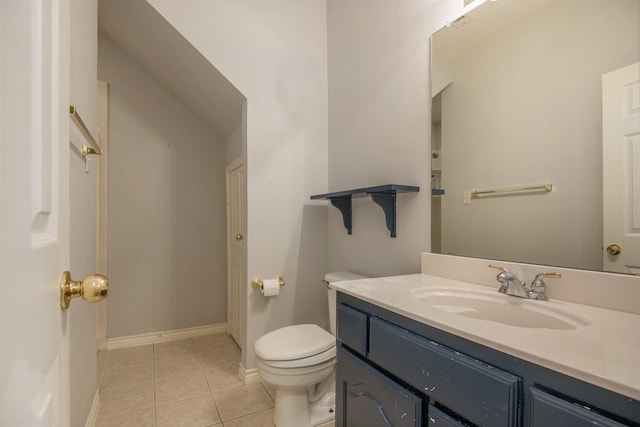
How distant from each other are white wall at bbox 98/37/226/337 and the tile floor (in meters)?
0.35

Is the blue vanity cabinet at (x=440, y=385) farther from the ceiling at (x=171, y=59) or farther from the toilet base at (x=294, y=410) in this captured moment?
the ceiling at (x=171, y=59)

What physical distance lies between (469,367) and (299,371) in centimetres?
98

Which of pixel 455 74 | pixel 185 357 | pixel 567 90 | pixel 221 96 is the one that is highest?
pixel 221 96

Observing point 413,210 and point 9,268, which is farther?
point 413,210

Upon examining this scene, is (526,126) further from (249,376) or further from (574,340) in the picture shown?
(249,376)

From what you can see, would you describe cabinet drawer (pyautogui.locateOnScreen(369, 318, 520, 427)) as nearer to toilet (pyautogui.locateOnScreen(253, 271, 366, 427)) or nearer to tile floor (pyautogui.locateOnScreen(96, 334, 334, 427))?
toilet (pyautogui.locateOnScreen(253, 271, 366, 427))

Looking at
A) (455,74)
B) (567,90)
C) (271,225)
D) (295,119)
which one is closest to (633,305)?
(567,90)

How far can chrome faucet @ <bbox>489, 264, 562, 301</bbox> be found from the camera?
0.99 metres

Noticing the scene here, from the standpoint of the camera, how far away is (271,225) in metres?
2.10

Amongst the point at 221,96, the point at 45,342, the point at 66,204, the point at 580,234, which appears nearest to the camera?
the point at 45,342

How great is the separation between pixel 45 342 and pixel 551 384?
850 mm

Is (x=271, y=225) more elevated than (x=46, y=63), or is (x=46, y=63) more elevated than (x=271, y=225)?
(x=46, y=63)

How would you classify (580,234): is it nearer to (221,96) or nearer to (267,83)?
(267,83)

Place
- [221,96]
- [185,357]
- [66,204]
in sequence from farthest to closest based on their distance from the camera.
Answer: [185,357], [221,96], [66,204]
